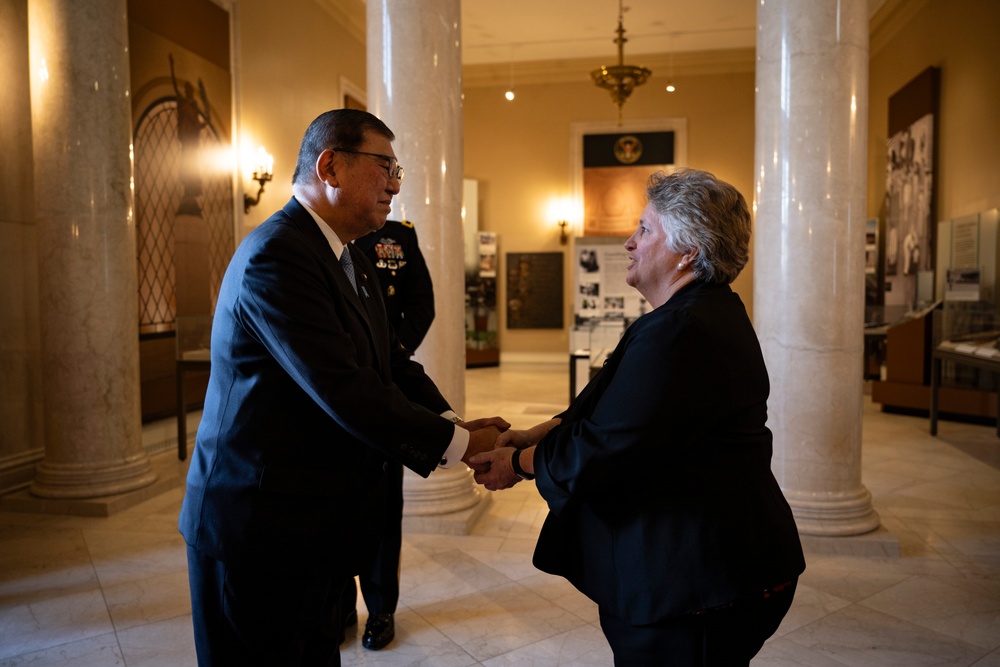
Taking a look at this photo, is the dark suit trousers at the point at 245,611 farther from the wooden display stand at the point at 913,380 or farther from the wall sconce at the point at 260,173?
the wooden display stand at the point at 913,380

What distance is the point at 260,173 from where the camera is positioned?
871 cm

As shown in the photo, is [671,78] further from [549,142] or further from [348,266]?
[348,266]

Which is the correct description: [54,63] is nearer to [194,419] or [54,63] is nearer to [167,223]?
[167,223]

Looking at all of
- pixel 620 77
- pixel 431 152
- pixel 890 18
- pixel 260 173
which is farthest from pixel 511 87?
pixel 431 152

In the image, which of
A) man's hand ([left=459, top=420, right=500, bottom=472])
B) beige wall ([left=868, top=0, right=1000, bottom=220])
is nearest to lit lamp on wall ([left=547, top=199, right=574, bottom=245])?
beige wall ([left=868, top=0, right=1000, bottom=220])

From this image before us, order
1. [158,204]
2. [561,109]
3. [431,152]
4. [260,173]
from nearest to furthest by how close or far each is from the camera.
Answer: [431,152]
[158,204]
[260,173]
[561,109]

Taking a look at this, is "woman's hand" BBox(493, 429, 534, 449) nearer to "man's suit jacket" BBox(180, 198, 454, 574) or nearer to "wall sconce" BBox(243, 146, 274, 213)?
"man's suit jacket" BBox(180, 198, 454, 574)

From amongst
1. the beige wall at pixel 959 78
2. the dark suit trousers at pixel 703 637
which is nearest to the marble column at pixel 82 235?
the dark suit trousers at pixel 703 637

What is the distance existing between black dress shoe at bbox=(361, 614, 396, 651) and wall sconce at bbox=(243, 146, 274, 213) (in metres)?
6.27

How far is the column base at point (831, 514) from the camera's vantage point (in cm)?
434

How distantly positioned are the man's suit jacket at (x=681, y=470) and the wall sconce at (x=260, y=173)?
757 cm

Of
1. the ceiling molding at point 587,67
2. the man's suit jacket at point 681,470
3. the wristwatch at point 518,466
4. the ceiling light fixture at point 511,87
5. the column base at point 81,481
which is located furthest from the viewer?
the ceiling molding at point 587,67

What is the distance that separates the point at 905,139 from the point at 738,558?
11.6 metres

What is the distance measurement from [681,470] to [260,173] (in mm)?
7934
